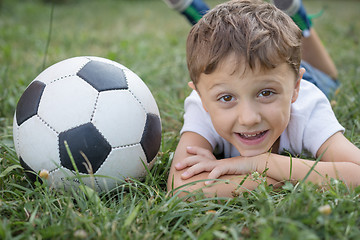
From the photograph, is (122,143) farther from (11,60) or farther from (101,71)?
(11,60)

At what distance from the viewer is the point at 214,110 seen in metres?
2.05

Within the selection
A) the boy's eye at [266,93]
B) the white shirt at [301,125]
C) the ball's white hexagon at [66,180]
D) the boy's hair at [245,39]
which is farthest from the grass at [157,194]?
the boy's hair at [245,39]

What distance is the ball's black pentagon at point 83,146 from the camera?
187cm

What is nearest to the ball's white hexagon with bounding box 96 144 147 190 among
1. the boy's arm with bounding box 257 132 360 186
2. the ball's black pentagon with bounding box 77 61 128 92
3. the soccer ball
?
the soccer ball

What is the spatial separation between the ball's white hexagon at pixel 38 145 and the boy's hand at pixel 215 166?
65cm

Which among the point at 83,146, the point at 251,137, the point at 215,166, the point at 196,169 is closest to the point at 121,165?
the point at 83,146

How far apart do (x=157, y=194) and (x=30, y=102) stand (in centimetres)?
81

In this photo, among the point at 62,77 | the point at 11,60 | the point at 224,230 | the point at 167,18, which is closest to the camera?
the point at 224,230

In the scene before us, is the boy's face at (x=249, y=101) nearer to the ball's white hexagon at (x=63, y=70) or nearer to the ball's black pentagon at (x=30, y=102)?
the ball's white hexagon at (x=63, y=70)

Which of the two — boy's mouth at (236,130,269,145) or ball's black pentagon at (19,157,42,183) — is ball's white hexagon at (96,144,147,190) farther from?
boy's mouth at (236,130,269,145)

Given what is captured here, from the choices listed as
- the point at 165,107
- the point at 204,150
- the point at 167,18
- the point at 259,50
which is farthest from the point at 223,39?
the point at 167,18

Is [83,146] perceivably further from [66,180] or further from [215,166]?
[215,166]

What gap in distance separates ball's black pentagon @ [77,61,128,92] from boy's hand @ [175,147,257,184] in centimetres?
53

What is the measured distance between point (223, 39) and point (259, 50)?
0.19 metres
